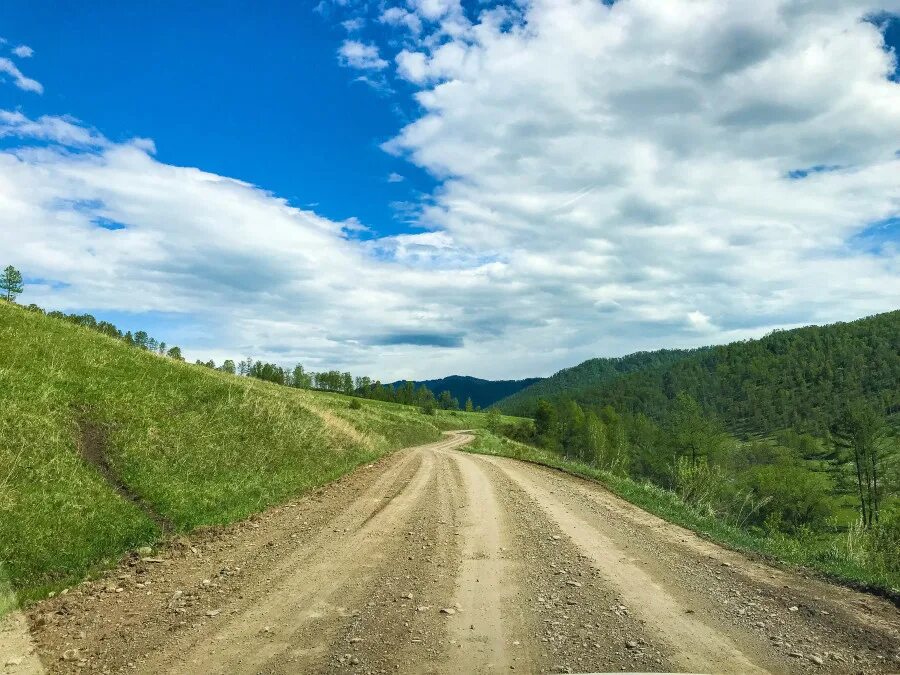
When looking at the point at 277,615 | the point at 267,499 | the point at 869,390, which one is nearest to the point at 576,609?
the point at 277,615

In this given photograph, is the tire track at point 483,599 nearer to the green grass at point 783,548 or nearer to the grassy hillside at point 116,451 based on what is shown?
the green grass at point 783,548

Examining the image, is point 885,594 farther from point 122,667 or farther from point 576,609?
point 122,667

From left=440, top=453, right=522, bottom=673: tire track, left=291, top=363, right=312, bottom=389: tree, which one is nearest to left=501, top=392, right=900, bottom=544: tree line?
left=440, top=453, right=522, bottom=673: tire track

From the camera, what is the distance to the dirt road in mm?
5973

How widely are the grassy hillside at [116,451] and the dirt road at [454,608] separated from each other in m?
1.43

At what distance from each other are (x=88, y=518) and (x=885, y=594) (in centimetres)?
1396

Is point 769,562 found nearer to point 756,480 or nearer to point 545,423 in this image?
point 756,480

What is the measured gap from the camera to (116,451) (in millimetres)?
14414

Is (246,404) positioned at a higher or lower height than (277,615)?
higher

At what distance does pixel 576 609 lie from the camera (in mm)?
7445

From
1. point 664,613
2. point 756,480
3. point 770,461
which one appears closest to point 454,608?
point 664,613

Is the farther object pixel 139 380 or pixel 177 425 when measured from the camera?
pixel 139 380

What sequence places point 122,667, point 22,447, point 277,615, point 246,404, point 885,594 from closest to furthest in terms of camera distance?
1. point 122,667
2. point 277,615
3. point 885,594
4. point 22,447
5. point 246,404

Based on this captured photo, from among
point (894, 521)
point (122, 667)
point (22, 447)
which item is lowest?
point (894, 521)
